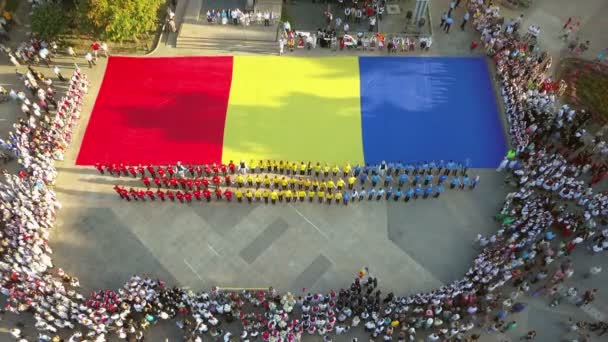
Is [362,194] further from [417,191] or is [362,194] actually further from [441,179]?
[441,179]

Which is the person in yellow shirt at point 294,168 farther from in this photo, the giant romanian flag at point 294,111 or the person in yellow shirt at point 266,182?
the person in yellow shirt at point 266,182

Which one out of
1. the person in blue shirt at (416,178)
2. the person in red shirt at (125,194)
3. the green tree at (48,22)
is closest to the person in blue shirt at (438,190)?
the person in blue shirt at (416,178)

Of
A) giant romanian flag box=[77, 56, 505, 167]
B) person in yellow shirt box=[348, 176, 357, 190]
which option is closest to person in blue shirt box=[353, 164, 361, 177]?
person in yellow shirt box=[348, 176, 357, 190]

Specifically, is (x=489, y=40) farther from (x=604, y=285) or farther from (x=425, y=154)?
(x=604, y=285)

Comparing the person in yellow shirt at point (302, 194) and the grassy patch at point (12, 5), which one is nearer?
the person in yellow shirt at point (302, 194)

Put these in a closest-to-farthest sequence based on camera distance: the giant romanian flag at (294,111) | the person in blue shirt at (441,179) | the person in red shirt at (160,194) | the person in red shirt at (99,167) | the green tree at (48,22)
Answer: the person in red shirt at (160,194)
the person in blue shirt at (441,179)
the person in red shirt at (99,167)
the giant romanian flag at (294,111)
the green tree at (48,22)

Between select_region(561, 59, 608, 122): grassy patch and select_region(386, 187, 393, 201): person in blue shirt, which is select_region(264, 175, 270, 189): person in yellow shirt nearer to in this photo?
select_region(386, 187, 393, 201): person in blue shirt

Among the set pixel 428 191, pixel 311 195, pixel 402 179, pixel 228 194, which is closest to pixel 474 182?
pixel 428 191

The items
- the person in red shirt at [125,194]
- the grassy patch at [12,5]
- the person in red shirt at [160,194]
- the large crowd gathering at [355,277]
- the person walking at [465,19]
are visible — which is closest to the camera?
the large crowd gathering at [355,277]
